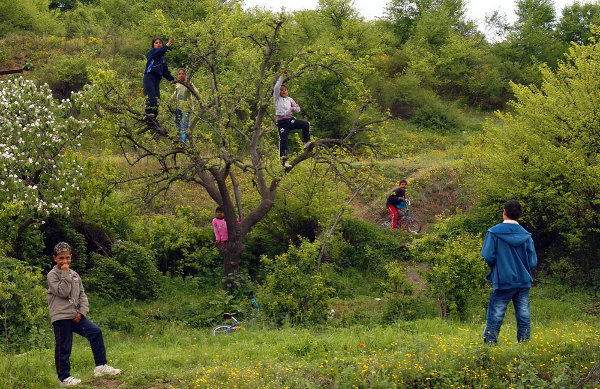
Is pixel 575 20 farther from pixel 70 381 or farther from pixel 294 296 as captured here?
pixel 70 381

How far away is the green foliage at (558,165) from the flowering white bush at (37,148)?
10610 mm

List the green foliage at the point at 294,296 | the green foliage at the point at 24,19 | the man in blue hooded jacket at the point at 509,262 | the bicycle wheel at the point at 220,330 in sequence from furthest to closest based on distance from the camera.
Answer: the green foliage at the point at 24,19
the green foliage at the point at 294,296
the bicycle wheel at the point at 220,330
the man in blue hooded jacket at the point at 509,262

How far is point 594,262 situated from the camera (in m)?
15.8

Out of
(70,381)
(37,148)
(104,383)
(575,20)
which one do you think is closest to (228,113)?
(37,148)

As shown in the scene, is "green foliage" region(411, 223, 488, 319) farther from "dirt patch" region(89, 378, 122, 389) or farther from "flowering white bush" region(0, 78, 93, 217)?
"flowering white bush" region(0, 78, 93, 217)

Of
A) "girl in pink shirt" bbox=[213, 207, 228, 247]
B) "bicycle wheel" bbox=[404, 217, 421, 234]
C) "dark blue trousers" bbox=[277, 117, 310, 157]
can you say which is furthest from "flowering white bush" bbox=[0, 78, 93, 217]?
"bicycle wheel" bbox=[404, 217, 421, 234]

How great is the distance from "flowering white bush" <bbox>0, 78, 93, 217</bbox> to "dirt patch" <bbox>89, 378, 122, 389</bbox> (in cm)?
536

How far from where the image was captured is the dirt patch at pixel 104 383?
7523mm

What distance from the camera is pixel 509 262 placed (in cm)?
788

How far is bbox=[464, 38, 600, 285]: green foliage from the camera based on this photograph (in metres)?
15.4

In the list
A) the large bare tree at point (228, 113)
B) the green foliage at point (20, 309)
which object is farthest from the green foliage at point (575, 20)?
the green foliage at point (20, 309)

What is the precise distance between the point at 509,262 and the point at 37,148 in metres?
9.53

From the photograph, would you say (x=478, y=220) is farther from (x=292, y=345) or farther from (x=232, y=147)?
(x=292, y=345)

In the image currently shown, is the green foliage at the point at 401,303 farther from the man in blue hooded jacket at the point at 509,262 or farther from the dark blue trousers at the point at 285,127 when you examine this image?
the man in blue hooded jacket at the point at 509,262
